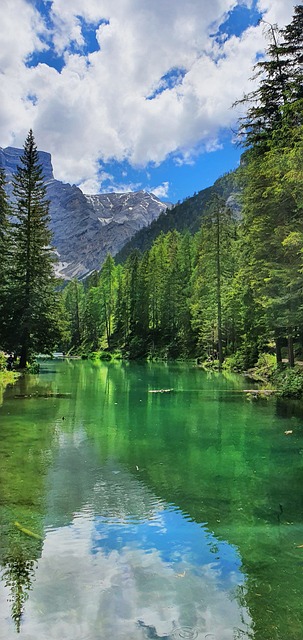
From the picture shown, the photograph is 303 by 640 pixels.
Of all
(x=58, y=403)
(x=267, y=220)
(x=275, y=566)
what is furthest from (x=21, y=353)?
(x=275, y=566)

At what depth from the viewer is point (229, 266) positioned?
43.7 metres

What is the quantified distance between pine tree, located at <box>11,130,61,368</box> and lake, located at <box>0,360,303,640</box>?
2125cm

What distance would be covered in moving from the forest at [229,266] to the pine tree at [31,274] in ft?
0.26

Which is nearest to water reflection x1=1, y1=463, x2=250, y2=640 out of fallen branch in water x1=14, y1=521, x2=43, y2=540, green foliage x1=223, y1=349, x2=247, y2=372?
fallen branch in water x1=14, y1=521, x2=43, y2=540

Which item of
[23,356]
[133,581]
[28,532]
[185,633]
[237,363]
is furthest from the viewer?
[237,363]

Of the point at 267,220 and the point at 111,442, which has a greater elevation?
the point at 267,220

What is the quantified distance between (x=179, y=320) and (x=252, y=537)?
54.7 m

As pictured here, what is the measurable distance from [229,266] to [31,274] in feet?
62.9

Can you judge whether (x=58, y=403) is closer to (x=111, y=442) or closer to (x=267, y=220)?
(x=111, y=442)

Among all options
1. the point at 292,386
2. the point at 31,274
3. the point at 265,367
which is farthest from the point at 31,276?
the point at 292,386

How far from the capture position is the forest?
68.2 feet

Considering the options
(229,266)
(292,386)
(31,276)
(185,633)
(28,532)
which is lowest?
(185,633)

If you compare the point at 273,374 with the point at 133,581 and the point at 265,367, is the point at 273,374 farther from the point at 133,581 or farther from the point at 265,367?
the point at 133,581

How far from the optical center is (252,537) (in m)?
5.94
